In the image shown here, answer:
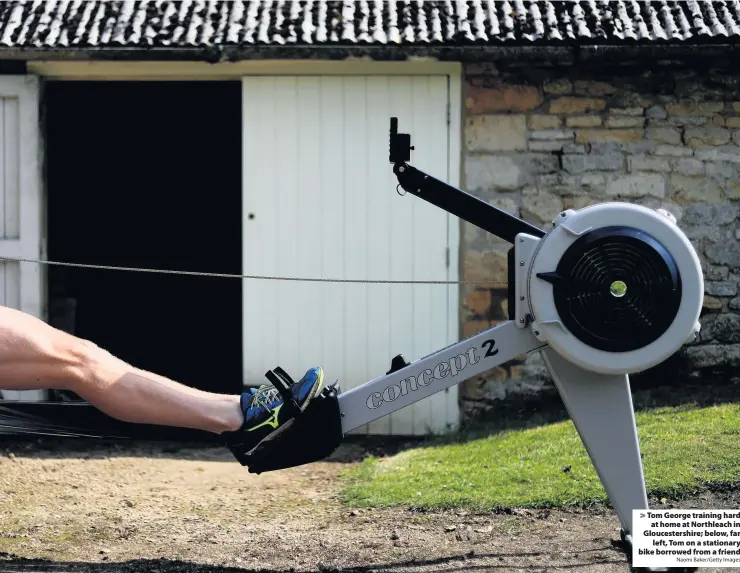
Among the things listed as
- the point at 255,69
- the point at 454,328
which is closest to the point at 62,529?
the point at 454,328

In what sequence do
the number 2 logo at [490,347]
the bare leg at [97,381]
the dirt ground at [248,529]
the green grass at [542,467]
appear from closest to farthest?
the bare leg at [97,381] < the number 2 logo at [490,347] < the dirt ground at [248,529] < the green grass at [542,467]

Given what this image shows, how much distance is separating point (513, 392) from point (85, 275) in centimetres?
473

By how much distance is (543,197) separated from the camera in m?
7.30

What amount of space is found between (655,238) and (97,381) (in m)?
2.25

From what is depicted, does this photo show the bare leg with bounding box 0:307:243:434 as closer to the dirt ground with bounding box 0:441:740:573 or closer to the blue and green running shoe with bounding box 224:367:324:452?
the blue and green running shoe with bounding box 224:367:324:452

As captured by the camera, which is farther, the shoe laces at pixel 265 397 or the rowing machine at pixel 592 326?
the shoe laces at pixel 265 397

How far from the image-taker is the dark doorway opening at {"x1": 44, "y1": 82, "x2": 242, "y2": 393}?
33.6 feet

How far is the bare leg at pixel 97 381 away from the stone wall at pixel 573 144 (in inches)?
135

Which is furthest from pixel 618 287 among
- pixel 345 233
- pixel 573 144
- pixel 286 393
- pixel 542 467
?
pixel 345 233

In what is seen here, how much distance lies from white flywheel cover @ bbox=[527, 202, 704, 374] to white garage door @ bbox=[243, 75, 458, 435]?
3.42m

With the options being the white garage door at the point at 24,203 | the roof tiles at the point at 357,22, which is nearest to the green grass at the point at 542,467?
the roof tiles at the point at 357,22

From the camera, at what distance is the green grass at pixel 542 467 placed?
17.2ft

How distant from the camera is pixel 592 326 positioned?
3.95 metres

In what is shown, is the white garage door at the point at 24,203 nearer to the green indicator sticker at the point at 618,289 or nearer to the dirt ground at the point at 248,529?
the dirt ground at the point at 248,529
